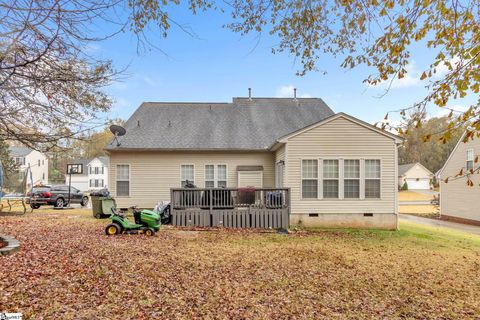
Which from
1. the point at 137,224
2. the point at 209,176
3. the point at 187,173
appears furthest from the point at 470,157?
the point at 137,224

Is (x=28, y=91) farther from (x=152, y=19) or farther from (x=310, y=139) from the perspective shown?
(x=310, y=139)

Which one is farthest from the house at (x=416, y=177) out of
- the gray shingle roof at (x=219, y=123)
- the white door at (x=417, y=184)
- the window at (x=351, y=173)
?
the window at (x=351, y=173)

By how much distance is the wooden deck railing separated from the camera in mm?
11844

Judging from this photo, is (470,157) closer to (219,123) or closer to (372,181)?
(372,181)

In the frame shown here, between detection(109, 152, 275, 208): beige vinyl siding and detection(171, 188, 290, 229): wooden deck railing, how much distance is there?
3698mm

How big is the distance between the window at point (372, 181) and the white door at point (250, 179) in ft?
16.7

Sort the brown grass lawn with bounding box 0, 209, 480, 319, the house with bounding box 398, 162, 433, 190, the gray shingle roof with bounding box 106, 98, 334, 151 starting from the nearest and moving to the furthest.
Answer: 1. the brown grass lawn with bounding box 0, 209, 480, 319
2. the gray shingle roof with bounding box 106, 98, 334, 151
3. the house with bounding box 398, 162, 433, 190

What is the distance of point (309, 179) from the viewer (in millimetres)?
12578

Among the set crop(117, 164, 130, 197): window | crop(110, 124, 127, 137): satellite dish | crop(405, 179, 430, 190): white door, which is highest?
crop(110, 124, 127, 137): satellite dish

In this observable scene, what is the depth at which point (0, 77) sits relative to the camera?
4.32m

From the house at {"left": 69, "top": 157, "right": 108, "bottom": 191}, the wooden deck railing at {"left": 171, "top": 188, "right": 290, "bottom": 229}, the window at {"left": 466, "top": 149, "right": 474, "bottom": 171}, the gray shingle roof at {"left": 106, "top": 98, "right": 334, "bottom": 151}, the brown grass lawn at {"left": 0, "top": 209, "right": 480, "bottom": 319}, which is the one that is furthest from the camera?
the house at {"left": 69, "top": 157, "right": 108, "bottom": 191}

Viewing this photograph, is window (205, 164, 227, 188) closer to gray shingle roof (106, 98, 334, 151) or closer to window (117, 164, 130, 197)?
gray shingle roof (106, 98, 334, 151)

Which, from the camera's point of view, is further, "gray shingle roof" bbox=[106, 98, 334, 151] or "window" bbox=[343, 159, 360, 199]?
"gray shingle roof" bbox=[106, 98, 334, 151]

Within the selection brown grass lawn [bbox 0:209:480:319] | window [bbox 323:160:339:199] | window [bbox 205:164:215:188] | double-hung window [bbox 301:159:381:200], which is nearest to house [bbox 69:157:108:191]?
window [bbox 205:164:215:188]
